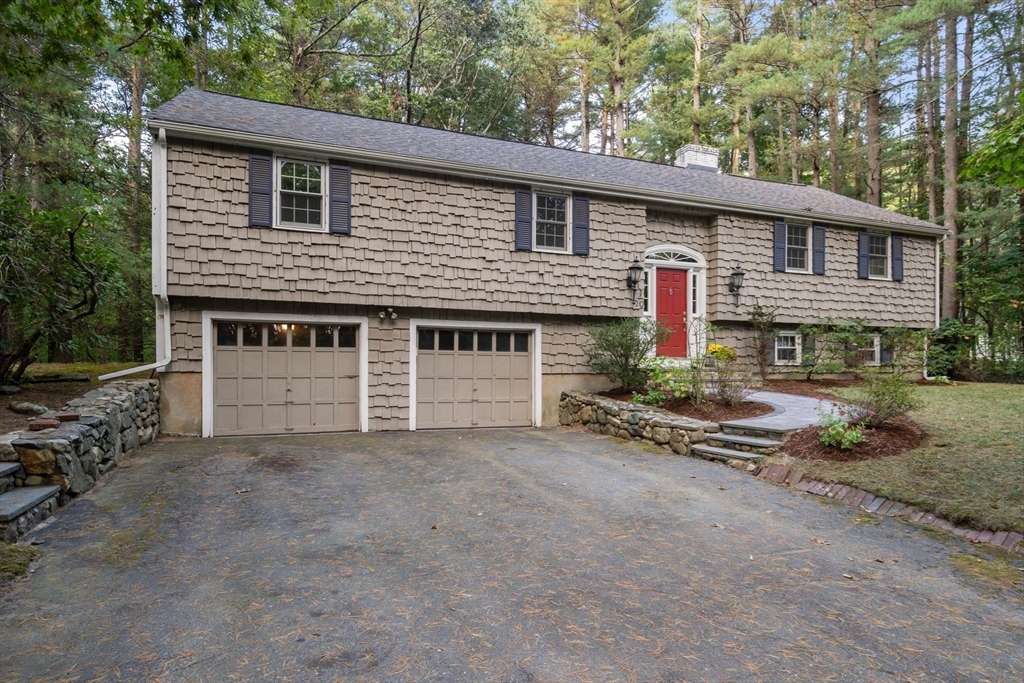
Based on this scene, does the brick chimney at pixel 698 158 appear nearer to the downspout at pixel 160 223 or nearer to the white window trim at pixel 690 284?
the white window trim at pixel 690 284

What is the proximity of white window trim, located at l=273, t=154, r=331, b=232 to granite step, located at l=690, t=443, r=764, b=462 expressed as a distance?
6658 mm

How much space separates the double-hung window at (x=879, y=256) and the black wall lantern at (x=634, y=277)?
663cm

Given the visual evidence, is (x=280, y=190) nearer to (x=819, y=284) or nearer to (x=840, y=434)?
(x=840, y=434)

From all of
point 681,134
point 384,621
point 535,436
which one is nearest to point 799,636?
point 384,621

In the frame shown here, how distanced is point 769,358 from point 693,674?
1111 centimetres

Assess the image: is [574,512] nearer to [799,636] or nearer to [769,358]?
[799,636]

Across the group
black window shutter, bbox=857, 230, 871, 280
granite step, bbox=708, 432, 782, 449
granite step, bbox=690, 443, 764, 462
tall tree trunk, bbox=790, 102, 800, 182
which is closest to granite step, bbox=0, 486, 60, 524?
granite step, bbox=690, 443, 764, 462

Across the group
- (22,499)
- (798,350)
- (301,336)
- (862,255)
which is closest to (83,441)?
(22,499)

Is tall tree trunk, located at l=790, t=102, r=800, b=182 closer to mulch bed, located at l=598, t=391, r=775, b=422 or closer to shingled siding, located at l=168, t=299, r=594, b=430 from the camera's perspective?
shingled siding, located at l=168, t=299, r=594, b=430

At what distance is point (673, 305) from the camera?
11578mm

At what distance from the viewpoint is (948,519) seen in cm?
448

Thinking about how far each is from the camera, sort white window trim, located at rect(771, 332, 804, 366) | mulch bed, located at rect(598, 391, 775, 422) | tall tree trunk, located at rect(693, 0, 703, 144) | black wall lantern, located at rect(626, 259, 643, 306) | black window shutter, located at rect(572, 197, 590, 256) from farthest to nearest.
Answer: tall tree trunk, located at rect(693, 0, 703, 144), white window trim, located at rect(771, 332, 804, 366), black wall lantern, located at rect(626, 259, 643, 306), black window shutter, located at rect(572, 197, 590, 256), mulch bed, located at rect(598, 391, 775, 422)

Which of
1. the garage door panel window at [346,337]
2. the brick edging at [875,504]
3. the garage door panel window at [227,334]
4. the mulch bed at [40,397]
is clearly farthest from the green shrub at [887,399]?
the mulch bed at [40,397]

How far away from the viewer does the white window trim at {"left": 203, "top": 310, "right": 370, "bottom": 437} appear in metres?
8.38
